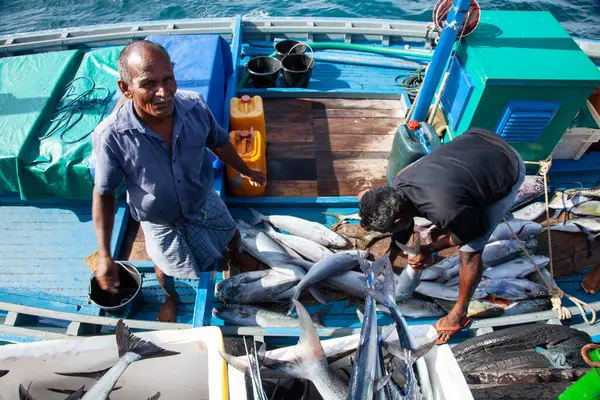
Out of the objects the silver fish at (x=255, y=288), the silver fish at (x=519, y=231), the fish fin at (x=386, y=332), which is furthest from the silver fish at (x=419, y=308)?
the fish fin at (x=386, y=332)

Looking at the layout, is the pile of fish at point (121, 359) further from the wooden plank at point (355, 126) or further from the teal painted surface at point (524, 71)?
the wooden plank at point (355, 126)

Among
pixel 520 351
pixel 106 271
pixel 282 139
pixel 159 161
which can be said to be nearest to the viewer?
pixel 159 161

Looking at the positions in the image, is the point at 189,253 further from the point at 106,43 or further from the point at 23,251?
the point at 106,43

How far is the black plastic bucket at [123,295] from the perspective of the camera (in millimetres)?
3234

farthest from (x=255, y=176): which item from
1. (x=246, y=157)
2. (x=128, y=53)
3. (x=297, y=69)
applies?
(x=297, y=69)

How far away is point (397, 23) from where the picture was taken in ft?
21.8

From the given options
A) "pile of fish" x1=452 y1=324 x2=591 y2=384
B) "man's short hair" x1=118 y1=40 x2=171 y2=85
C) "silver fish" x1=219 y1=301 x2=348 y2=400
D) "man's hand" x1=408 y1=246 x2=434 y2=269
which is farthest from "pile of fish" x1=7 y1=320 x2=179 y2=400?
"man's hand" x1=408 y1=246 x2=434 y2=269

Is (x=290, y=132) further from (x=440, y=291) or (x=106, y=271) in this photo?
(x=106, y=271)

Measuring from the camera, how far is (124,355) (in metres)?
1.78

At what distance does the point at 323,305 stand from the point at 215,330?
1892 millimetres

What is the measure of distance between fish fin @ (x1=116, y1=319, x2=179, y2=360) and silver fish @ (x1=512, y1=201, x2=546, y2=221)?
3.88 meters

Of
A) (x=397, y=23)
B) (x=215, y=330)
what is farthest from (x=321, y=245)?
(x=397, y=23)

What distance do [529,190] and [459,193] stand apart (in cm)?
227

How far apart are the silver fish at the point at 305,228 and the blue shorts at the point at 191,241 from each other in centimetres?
86
